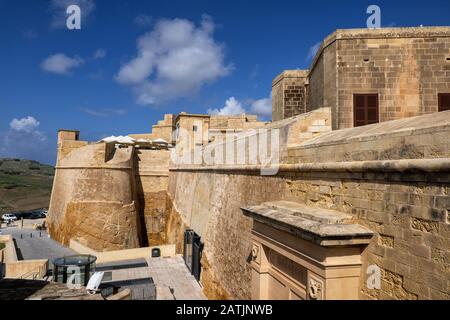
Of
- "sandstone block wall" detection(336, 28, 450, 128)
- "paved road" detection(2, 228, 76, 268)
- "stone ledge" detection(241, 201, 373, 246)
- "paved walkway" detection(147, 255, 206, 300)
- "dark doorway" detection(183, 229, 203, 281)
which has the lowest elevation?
"paved road" detection(2, 228, 76, 268)

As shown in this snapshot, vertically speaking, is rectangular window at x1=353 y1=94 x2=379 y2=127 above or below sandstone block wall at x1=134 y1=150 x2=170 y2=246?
above

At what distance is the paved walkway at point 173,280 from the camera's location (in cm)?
1034

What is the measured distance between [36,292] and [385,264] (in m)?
4.70

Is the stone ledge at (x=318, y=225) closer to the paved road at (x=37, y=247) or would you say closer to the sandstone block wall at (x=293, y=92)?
the sandstone block wall at (x=293, y=92)

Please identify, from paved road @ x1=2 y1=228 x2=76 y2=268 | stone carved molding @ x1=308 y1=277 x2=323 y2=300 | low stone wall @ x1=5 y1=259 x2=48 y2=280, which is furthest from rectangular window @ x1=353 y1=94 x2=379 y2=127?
paved road @ x1=2 y1=228 x2=76 y2=268

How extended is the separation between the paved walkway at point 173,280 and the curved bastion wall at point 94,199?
12.7 feet

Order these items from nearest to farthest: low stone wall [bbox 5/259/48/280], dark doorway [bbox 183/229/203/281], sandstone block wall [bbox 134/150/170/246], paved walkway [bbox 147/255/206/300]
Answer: paved walkway [bbox 147/255/206/300]
dark doorway [bbox 183/229/203/281]
low stone wall [bbox 5/259/48/280]
sandstone block wall [bbox 134/150/170/246]

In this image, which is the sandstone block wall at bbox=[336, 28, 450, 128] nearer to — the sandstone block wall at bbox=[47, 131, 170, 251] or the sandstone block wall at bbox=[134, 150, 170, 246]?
the sandstone block wall at bbox=[47, 131, 170, 251]

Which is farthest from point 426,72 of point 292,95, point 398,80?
point 292,95

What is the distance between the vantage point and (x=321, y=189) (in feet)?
15.8

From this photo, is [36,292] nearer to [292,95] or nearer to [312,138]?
[312,138]

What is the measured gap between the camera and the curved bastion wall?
17.2m

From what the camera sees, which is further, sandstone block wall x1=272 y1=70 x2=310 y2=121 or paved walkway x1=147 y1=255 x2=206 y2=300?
sandstone block wall x1=272 y1=70 x2=310 y2=121

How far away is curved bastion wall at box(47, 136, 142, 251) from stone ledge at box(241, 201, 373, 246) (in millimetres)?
14203
